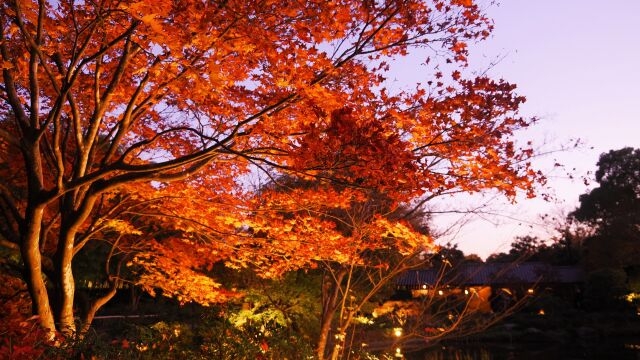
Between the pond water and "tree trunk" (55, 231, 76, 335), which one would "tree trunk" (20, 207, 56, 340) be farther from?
the pond water

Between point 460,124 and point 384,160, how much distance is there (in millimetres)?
1914

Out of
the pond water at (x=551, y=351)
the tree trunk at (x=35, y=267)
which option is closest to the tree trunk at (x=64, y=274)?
the tree trunk at (x=35, y=267)

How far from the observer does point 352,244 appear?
30.0ft

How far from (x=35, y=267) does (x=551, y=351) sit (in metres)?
21.4

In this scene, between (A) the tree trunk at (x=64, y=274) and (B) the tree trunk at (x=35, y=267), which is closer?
(B) the tree trunk at (x=35, y=267)

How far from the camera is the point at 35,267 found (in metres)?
5.99

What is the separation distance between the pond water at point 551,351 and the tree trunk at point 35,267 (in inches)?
575

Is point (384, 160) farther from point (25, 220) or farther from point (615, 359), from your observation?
point (615, 359)

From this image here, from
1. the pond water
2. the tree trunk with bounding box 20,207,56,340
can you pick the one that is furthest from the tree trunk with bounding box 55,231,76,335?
the pond water

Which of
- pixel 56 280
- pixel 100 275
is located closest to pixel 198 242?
pixel 56 280

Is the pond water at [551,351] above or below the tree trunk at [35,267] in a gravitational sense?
below

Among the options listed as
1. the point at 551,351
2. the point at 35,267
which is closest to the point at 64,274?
the point at 35,267

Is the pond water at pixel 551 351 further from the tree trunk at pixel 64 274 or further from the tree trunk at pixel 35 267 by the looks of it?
the tree trunk at pixel 35 267

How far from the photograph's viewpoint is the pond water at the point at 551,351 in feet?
63.1
